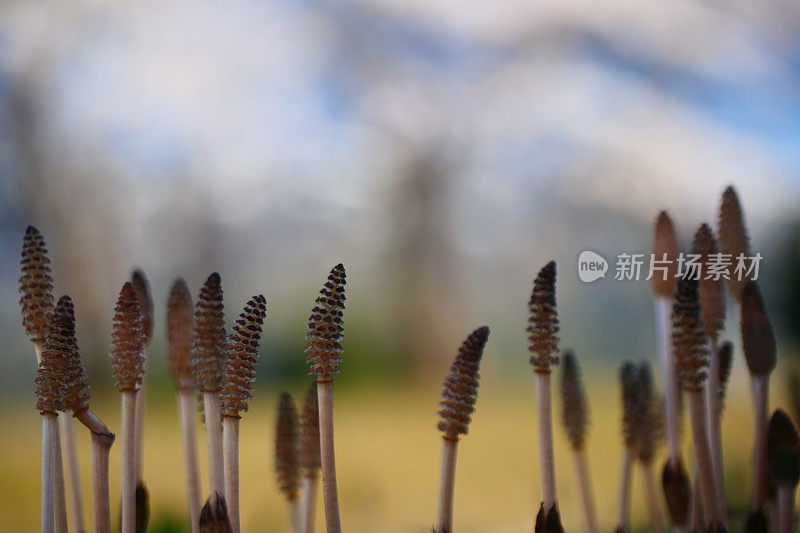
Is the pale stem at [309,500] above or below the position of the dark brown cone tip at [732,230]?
below

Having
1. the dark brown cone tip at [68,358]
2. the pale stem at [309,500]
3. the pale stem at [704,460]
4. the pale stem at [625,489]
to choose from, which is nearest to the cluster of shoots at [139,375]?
the dark brown cone tip at [68,358]

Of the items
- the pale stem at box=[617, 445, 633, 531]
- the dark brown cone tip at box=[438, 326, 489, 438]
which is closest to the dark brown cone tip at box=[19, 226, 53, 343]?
the dark brown cone tip at box=[438, 326, 489, 438]

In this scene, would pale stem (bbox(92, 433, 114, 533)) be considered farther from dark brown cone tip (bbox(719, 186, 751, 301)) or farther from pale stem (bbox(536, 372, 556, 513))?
dark brown cone tip (bbox(719, 186, 751, 301))

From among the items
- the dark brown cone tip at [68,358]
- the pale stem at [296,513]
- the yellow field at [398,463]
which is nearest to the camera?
the dark brown cone tip at [68,358]

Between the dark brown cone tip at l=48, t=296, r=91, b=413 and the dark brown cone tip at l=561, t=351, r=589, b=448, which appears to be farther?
the dark brown cone tip at l=561, t=351, r=589, b=448

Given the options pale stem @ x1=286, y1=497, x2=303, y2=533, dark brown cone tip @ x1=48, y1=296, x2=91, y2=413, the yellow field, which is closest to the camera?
dark brown cone tip @ x1=48, y1=296, x2=91, y2=413

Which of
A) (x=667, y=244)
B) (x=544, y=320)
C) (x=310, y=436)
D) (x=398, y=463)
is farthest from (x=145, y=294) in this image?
(x=398, y=463)

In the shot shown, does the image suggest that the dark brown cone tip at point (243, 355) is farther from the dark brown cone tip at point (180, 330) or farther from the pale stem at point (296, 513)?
the pale stem at point (296, 513)
